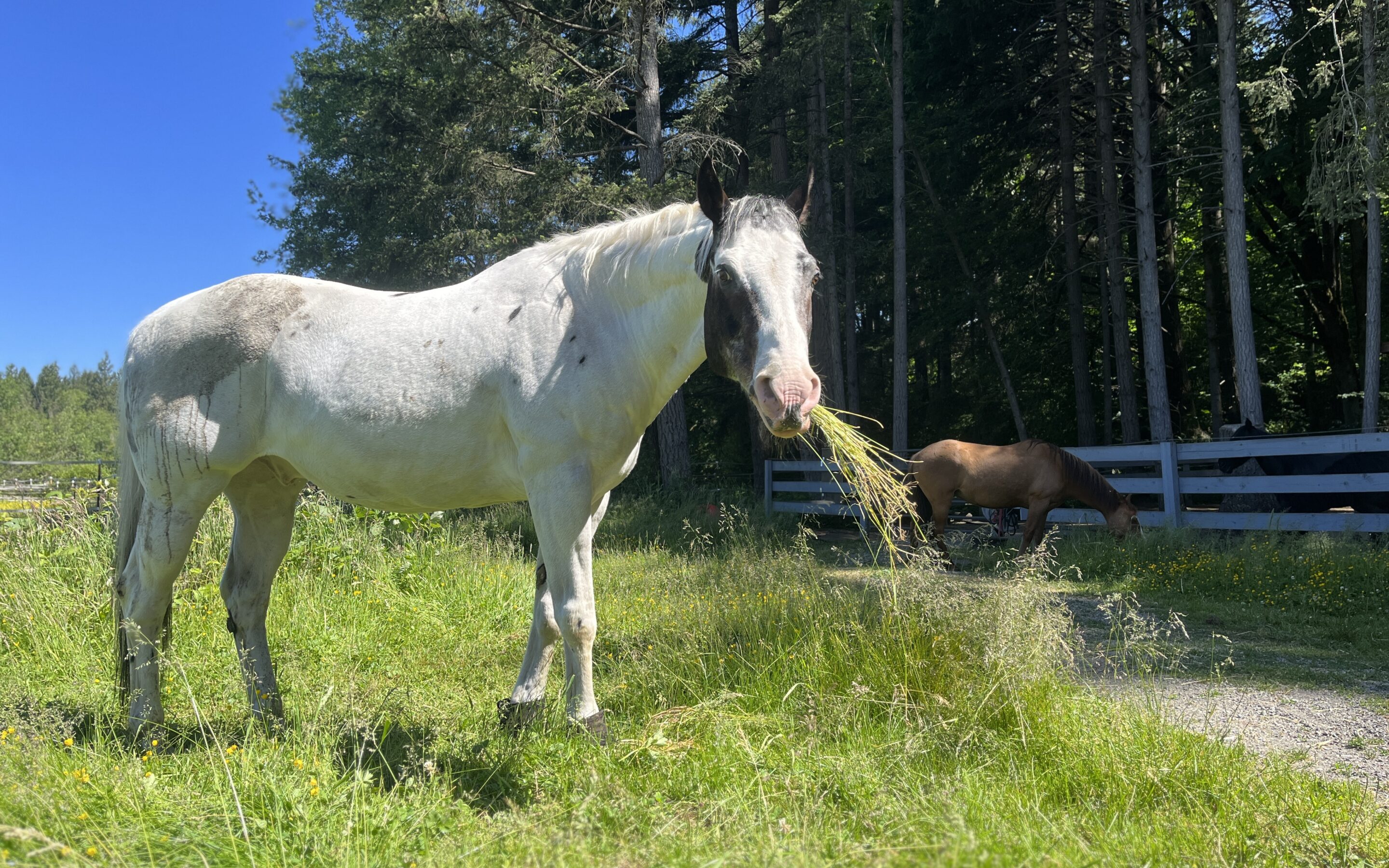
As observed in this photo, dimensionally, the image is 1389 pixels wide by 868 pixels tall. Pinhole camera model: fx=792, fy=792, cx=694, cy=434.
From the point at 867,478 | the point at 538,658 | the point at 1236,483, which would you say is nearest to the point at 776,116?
Answer: the point at 1236,483

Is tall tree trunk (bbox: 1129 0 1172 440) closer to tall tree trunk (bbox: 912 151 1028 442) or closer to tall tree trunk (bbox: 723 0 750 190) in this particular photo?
tall tree trunk (bbox: 912 151 1028 442)

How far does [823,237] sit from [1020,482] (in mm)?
7502

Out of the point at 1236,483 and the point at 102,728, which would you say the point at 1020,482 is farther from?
the point at 102,728

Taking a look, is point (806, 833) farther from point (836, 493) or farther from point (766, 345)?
point (836, 493)

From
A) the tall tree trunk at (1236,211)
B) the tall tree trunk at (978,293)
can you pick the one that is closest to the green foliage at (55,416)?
the tall tree trunk at (978,293)

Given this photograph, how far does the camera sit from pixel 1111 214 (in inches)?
648

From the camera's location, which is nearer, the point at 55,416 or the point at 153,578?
the point at 153,578

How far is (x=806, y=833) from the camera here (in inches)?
88.2

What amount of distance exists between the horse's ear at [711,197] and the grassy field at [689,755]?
1978 millimetres

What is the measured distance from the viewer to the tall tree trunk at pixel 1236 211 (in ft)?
40.0

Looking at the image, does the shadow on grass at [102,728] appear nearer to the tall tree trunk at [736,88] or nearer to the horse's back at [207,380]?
the horse's back at [207,380]

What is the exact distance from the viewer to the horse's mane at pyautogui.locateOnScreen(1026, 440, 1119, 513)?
10.1 metres

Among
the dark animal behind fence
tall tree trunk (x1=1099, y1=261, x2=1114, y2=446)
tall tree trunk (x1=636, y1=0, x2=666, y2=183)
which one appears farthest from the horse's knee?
tall tree trunk (x1=1099, y1=261, x2=1114, y2=446)

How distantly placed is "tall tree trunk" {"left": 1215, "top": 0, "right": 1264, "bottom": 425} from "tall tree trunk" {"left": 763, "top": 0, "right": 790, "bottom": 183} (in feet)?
26.3
